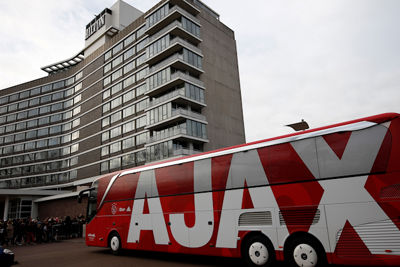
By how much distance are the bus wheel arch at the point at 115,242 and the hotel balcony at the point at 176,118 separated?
2460cm

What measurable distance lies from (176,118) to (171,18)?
15.0 m

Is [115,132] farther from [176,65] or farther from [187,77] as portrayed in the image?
[187,77]

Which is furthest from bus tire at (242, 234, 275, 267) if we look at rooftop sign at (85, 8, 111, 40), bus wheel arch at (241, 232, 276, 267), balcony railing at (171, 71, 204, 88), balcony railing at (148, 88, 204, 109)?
rooftop sign at (85, 8, 111, 40)

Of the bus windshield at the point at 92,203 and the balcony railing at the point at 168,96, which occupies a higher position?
the balcony railing at the point at 168,96

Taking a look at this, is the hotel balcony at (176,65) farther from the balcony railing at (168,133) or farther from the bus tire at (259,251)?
the bus tire at (259,251)

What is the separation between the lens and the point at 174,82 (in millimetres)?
38250

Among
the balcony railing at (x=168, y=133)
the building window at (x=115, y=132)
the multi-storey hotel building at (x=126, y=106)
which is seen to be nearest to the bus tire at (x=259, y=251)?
the multi-storey hotel building at (x=126, y=106)

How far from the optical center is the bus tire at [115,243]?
39.7 feet

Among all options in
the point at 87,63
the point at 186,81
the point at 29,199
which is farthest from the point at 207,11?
the point at 29,199

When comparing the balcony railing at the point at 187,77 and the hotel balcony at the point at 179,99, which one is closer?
the hotel balcony at the point at 179,99

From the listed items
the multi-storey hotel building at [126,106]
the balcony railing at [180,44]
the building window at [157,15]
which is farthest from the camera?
the building window at [157,15]

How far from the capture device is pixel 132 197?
1159 centimetres

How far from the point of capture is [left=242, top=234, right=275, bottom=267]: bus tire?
25.5ft

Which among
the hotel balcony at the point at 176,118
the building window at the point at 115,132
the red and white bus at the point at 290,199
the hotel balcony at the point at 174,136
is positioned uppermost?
the building window at the point at 115,132
